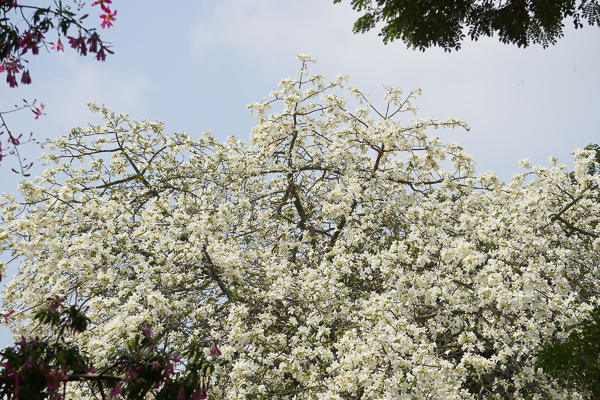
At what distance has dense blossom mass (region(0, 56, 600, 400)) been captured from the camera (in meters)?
6.10

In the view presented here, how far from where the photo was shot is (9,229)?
794 centimetres

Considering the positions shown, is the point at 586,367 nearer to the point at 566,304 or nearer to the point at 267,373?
the point at 566,304

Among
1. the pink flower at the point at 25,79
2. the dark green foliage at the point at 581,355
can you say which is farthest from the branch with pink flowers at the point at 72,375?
the dark green foliage at the point at 581,355

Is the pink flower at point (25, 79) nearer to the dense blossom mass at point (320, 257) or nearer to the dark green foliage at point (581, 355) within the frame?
the dense blossom mass at point (320, 257)

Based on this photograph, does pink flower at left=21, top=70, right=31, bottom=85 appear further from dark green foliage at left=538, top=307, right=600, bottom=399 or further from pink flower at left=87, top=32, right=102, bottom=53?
dark green foliage at left=538, top=307, right=600, bottom=399

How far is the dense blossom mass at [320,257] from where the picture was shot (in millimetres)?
6098

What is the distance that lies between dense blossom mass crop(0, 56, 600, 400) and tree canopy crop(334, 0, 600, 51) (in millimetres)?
3121

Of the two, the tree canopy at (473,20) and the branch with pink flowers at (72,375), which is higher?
the tree canopy at (473,20)

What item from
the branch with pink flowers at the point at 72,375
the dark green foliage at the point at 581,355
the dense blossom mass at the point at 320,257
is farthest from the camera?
the dense blossom mass at the point at 320,257

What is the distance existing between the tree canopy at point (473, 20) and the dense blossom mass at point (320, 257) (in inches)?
123

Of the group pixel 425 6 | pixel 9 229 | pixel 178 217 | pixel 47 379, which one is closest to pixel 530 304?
pixel 425 6

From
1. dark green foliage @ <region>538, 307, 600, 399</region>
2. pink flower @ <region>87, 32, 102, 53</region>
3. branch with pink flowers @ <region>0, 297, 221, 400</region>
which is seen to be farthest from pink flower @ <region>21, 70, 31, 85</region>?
dark green foliage @ <region>538, 307, 600, 399</region>

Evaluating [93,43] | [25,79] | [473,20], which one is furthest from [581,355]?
[25,79]

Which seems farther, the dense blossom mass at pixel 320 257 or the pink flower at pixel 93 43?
the dense blossom mass at pixel 320 257
